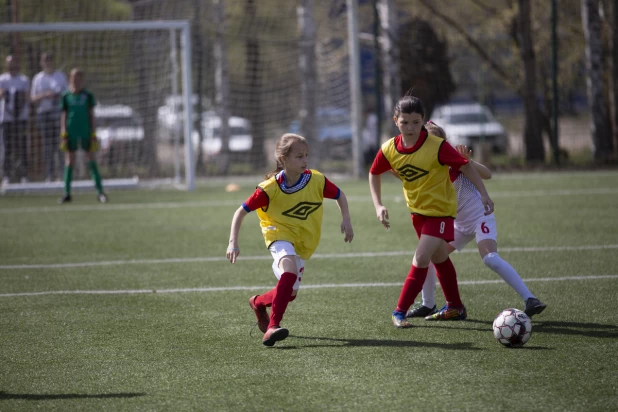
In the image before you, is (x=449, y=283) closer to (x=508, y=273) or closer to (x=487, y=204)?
(x=508, y=273)

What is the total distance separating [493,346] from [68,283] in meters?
3.91

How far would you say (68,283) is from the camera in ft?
23.5

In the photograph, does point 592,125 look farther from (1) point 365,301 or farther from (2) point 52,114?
(1) point 365,301

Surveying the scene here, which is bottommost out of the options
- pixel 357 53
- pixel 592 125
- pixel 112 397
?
pixel 112 397

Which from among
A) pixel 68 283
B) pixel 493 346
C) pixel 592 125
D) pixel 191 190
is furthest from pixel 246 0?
pixel 493 346

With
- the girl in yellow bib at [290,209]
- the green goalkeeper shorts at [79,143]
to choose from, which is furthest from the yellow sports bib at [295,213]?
the green goalkeeper shorts at [79,143]

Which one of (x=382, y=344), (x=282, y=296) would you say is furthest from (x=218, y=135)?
(x=382, y=344)

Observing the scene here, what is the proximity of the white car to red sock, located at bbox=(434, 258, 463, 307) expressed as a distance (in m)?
13.0

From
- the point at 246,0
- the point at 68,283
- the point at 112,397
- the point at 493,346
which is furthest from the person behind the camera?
the point at 246,0

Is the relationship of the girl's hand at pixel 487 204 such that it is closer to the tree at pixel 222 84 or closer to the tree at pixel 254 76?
the tree at pixel 254 76

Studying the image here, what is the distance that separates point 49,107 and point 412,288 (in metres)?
12.0

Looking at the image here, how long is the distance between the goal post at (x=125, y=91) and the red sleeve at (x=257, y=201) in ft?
33.1

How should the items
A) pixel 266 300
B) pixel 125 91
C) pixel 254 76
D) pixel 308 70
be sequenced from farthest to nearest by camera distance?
pixel 254 76 < pixel 308 70 < pixel 125 91 < pixel 266 300

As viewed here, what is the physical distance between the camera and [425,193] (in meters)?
5.58
